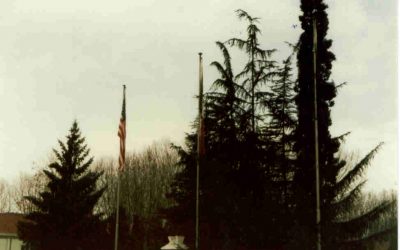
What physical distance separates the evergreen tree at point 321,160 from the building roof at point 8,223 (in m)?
32.9

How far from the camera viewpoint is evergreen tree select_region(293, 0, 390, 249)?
2434 cm

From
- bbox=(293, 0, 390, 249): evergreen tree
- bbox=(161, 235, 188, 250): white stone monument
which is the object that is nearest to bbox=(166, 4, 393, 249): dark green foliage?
bbox=(293, 0, 390, 249): evergreen tree

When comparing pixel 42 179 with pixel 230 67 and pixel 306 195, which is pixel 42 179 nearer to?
pixel 230 67

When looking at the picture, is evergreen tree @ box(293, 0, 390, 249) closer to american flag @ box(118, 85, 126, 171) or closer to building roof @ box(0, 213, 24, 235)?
american flag @ box(118, 85, 126, 171)

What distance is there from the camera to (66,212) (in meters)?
35.0

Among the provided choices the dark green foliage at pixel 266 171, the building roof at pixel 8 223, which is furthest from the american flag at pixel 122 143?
the building roof at pixel 8 223

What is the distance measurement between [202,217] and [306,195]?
5.50 metres

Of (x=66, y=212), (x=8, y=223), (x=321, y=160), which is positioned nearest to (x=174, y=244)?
(x=321, y=160)

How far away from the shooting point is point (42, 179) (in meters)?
69.9

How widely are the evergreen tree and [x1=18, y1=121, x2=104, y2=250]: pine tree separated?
1497cm

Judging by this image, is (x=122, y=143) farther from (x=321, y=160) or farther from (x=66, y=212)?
(x=66, y=212)

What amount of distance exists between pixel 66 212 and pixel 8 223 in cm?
2265

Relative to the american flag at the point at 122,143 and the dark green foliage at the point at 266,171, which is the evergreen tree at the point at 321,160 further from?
the american flag at the point at 122,143

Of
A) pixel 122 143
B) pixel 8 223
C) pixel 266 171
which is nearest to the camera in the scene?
pixel 122 143
